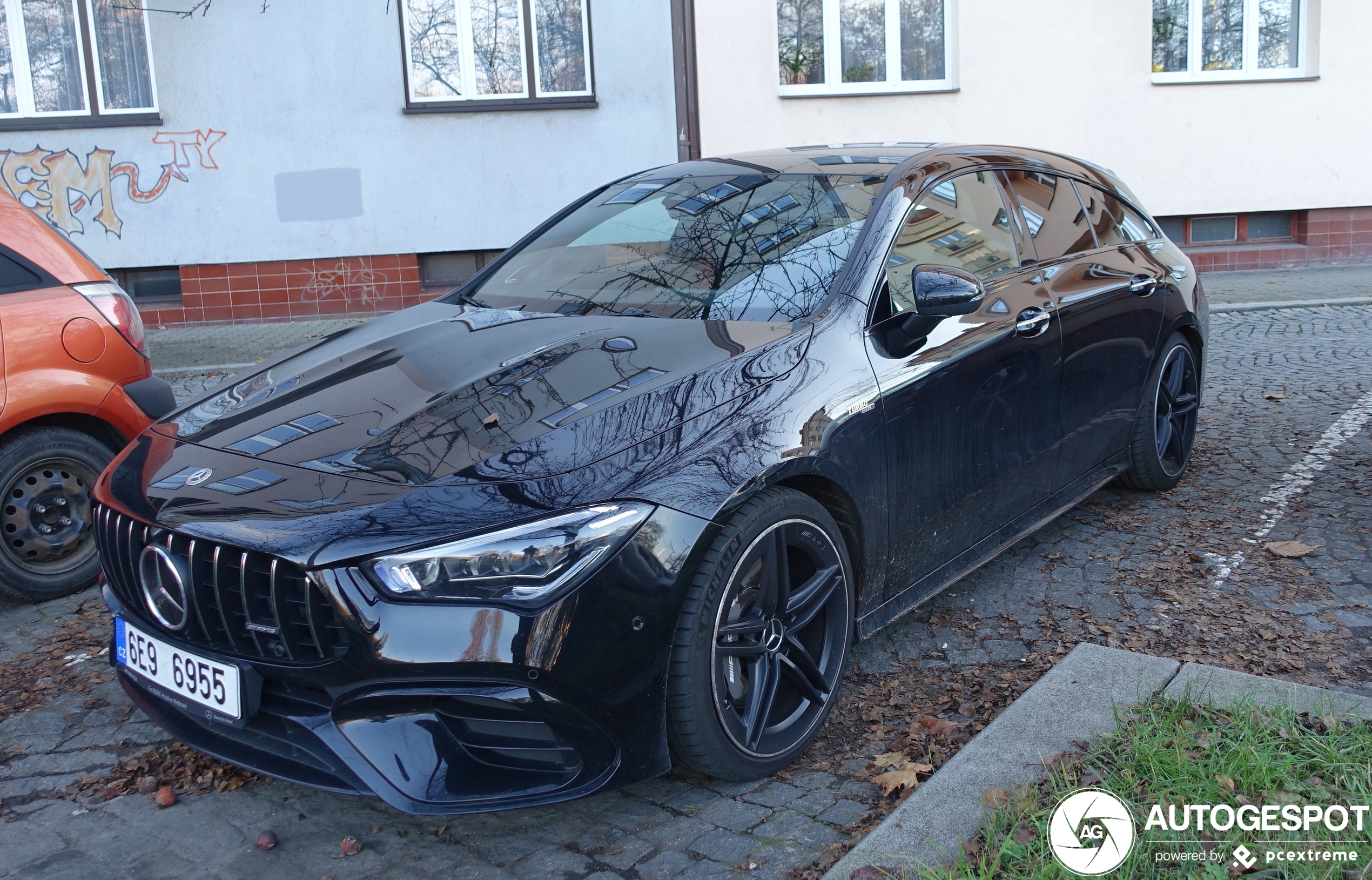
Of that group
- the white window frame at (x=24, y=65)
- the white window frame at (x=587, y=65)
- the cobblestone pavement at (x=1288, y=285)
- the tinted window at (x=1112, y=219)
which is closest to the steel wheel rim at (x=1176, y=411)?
the tinted window at (x=1112, y=219)

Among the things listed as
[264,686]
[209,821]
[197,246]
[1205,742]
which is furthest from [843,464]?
[197,246]

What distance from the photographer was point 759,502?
279 cm

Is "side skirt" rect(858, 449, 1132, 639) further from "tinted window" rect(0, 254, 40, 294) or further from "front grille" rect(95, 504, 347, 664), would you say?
"tinted window" rect(0, 254, 40, 294)

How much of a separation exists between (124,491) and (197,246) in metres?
9.52

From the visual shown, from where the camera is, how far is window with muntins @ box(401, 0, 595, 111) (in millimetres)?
11844

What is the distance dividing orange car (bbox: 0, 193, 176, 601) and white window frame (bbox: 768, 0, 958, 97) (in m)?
9.48

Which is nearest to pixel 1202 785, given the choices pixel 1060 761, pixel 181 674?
pixel 1060 761

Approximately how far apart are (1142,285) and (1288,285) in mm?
8685

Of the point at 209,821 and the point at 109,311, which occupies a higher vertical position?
the point at 109,311

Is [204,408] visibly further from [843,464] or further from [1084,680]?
[1084,680]

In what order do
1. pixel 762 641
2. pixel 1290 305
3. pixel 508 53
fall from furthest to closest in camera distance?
pixel 508 53, pixel 1290 305, pixel 762 641

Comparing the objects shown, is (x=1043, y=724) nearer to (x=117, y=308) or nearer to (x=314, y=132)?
(x=117, y=308)

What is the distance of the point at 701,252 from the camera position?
370 centimetres
